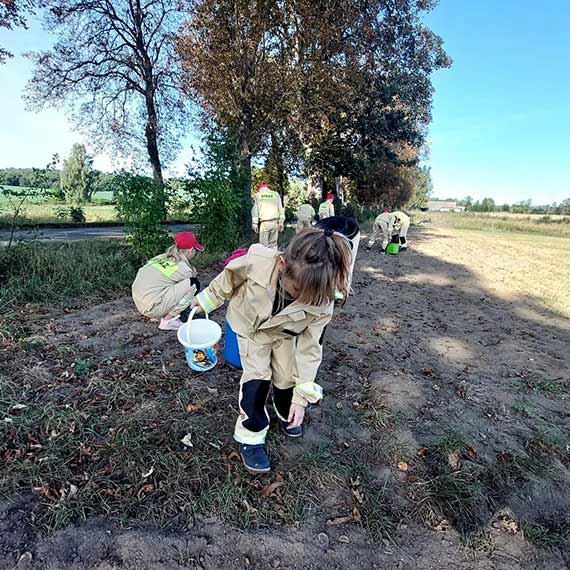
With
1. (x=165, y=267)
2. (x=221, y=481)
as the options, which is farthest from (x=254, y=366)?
(x=165, y=267)

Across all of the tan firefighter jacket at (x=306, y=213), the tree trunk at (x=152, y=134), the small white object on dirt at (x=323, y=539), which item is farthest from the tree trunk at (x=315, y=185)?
the small white object on dirt at (x=323, y=539)

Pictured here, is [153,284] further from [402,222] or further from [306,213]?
[402,222]

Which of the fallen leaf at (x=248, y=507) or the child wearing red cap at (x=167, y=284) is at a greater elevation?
the child wearing red cap at (x=167, y=284)

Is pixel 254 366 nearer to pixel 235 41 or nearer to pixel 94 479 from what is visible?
pixel 94 479

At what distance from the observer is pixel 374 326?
5.02 metres

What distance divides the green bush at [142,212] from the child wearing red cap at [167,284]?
2681mm

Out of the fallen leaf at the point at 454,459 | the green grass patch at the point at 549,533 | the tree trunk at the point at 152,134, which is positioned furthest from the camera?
the tree trunk at the point at 152,134

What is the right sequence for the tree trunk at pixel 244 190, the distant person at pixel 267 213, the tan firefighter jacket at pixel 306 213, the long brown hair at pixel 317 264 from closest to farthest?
the long brown hair at pixel 317 264 → the distant person at pixel 267 213 → the tree trunk at pixel 244 190 → the tan firefighter jacket at pixel 306 213

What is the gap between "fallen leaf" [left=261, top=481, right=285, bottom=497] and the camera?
2.11 m

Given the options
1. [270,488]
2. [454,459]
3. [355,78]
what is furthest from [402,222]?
[270,488]

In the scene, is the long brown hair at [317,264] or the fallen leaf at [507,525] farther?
the fallen leaf at [507,525]

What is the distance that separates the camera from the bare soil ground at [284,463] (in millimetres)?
1828

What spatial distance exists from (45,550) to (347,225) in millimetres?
2673

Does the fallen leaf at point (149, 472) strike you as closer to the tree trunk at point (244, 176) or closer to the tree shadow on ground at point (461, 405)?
the tree shadow on ground at point (461, 405)
